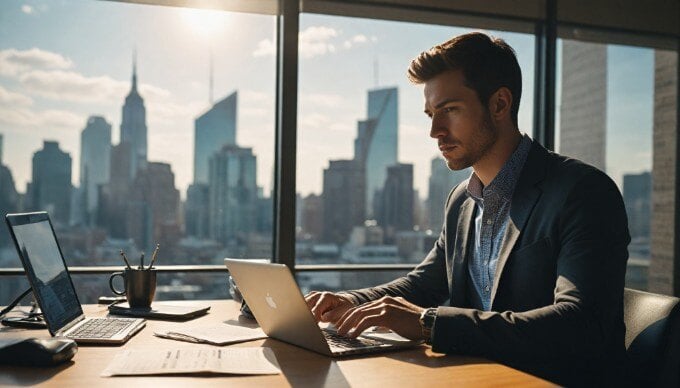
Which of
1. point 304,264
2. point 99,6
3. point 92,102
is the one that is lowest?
point 304,264

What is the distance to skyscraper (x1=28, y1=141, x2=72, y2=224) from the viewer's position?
3.38 meters

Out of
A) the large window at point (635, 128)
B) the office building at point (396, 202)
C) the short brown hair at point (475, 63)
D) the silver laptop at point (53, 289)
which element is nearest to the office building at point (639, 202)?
the large window at point (635, 128)

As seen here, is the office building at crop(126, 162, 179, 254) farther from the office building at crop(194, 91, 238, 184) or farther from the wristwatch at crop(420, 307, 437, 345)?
the wristwatch at crop(420, 307, 437, 345)

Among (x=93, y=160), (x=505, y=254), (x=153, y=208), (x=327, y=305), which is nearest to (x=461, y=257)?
(x=505, y=254)

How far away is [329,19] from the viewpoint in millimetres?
3873

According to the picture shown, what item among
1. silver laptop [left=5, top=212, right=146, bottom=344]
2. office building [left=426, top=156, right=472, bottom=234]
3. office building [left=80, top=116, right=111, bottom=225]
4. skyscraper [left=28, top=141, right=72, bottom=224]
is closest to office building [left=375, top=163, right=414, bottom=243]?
office building [left=426, top=156, right=472, bottom=234]

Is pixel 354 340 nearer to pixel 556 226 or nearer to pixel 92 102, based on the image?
pixel 556 226

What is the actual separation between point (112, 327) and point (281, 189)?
2010mm

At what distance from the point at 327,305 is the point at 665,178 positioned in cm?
349

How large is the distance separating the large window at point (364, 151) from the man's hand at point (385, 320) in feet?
7.21

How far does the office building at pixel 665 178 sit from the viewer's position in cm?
443

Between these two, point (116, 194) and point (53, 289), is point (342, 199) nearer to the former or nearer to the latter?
point (116, 194)

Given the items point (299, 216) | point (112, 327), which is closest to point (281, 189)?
point (299, 216)

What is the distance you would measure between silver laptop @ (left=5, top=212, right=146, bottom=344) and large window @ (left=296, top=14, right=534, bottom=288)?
2.00 metres
